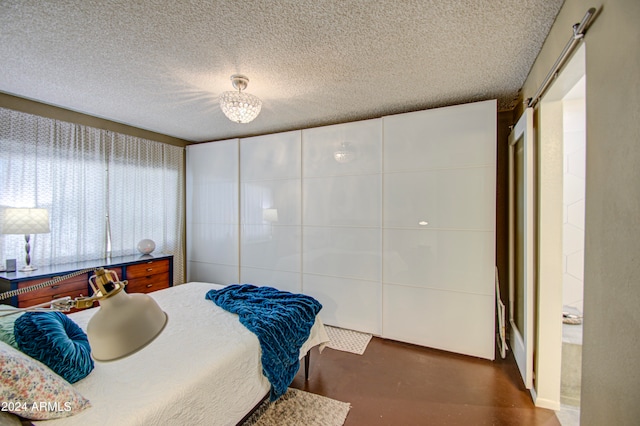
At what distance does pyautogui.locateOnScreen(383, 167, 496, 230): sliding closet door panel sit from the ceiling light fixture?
5.04ft

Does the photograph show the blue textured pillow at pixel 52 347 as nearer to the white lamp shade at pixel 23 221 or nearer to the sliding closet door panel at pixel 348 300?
the white lamp shade at pixel 23 221

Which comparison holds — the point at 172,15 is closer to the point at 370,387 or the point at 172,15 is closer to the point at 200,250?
the point at 370,387

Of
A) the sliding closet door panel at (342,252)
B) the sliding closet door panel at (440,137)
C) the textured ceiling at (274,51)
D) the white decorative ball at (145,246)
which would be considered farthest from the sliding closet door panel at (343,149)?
the white decorative ball at (145,246)

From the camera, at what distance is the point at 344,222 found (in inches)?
129

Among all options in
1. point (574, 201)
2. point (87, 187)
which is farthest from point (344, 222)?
point (87, 187)

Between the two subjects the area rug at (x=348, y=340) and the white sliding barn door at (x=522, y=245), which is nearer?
the white sliding barn door at (x=522, y=245)

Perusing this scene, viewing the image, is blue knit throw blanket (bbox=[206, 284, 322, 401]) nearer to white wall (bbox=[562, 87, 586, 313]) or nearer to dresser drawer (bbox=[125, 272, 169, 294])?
dresser drawer (bbox=[125, 272, 169, 294])

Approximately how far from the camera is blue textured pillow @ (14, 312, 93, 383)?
1157mm

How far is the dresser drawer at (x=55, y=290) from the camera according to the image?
246cm

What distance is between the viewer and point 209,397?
1.40m

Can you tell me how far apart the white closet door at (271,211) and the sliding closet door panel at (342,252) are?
0.56 feet

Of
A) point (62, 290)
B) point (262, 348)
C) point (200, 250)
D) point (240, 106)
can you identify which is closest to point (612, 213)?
point (262, 348)

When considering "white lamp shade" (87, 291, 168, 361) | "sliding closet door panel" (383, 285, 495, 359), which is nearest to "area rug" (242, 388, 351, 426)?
"sliding closet door panel" (383, 285, 495, 359)

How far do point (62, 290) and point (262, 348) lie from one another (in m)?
2.31
